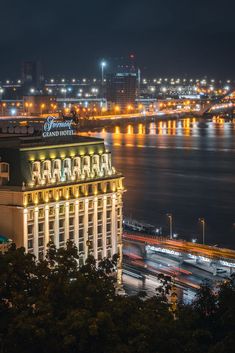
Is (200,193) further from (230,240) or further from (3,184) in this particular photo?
(3,184)

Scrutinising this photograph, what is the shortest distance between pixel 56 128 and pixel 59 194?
2.61ft

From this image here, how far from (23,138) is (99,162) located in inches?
29.9

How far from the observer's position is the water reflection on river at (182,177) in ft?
48.2

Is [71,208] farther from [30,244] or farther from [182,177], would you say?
[182,177]

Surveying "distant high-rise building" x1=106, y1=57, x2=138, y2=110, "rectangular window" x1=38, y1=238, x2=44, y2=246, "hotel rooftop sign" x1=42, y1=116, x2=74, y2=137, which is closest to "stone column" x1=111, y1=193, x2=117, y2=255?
"hotel rooftop sign" x1=42, y1=116, x2=74, y2=137

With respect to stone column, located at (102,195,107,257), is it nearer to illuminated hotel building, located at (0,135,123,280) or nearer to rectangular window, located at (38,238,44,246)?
illuminated hotel building, located at (0,135,123,280)

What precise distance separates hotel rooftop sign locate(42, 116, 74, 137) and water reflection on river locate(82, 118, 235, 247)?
332 centimetres

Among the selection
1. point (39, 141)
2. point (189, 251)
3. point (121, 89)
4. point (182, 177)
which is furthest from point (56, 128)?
point (121, 89)

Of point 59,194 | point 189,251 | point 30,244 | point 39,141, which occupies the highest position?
point 39,141

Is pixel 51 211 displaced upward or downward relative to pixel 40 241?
upward

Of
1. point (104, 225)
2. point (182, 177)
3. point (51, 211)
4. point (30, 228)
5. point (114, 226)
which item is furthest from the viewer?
point (182, 177)

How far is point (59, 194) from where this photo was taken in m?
9.31

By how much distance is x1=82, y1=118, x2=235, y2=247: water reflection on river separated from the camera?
14.7 meters

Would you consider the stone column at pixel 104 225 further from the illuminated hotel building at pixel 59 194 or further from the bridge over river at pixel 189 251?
the bridge over river at pixel 189 251
